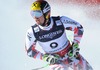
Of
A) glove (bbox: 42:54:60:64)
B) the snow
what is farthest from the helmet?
the snow

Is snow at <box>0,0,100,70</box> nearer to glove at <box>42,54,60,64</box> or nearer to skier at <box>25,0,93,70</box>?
skier at <box>25,0,93,70</box>

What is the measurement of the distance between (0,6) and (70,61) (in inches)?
212

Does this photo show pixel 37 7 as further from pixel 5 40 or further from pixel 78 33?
pixel 5 40

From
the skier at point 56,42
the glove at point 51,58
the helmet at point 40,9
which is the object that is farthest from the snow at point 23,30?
the helmet at point 40,9

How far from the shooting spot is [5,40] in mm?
10953

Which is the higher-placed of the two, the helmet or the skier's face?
the helmet

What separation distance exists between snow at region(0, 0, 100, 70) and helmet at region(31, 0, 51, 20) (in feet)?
6.16

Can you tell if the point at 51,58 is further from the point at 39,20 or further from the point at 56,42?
the point at 39,20

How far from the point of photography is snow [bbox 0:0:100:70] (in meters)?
9.63

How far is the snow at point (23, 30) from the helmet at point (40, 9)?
1.88 metres

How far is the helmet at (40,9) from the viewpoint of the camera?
279 inches

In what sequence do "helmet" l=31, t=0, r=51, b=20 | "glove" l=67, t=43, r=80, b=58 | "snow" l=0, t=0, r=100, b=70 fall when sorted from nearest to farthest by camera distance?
"helmet" l=31, t=0, r=51, b=20 → "glove" l=67, t=43, r=80, b=58 → "snow" l=0, t=0, r=100, b=70

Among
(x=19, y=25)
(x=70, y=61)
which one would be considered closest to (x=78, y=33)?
(x=70, y=61)

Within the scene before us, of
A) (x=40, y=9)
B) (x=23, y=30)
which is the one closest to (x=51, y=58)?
(x=40, y=9)
